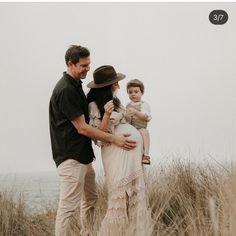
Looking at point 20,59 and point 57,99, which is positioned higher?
point 20,59

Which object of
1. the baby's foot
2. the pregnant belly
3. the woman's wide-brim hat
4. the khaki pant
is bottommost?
the khaki pant

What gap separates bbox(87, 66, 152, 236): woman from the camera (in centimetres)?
354

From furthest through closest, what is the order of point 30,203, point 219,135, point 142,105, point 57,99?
point 219,135 → point 30,203 → point 142,105 → point 57,99

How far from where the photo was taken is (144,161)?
12.2ft

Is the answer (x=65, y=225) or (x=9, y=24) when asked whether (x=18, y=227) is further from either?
(x=9, y=24)

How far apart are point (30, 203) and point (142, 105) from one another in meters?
1.89

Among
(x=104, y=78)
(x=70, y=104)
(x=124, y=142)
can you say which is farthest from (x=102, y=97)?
(x=124, y=142)

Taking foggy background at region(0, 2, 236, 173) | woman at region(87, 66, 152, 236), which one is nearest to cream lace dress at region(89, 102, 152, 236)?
woman at region(87, 66, 152, 236)

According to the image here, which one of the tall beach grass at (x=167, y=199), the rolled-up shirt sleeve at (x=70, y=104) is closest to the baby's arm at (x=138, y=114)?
the rolled-up shirt sleeve at (x=70, y=104)

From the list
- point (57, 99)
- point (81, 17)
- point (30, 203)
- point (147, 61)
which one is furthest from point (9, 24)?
point (57, 99)

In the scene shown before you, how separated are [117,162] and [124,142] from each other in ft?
0.56

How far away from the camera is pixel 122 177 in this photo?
3592mm

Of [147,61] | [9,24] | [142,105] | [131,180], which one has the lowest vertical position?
[131,180]

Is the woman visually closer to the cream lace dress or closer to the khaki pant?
the cream lace dress
